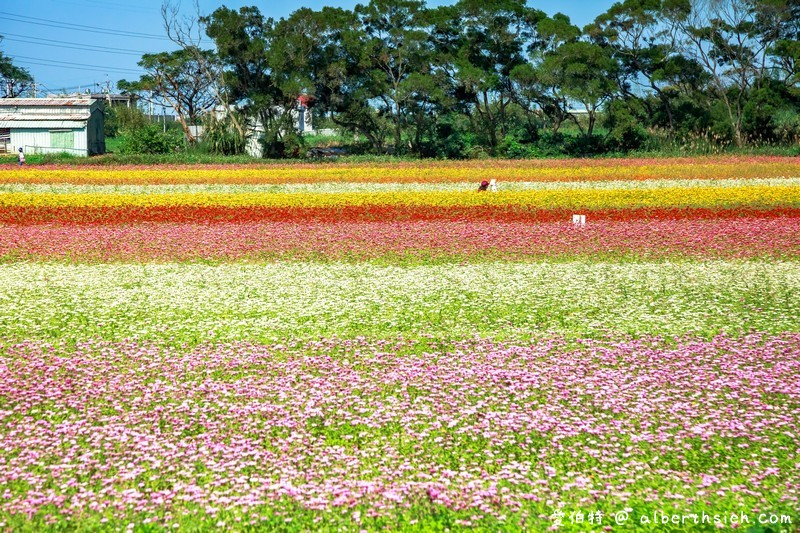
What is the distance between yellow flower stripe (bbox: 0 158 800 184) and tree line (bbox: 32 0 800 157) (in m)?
14.9

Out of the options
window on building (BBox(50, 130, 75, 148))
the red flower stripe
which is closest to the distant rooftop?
window on building (BBox(50, 130, 75, 148))

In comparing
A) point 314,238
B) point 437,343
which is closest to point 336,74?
point 314,238

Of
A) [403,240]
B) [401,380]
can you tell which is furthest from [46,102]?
[401,380]

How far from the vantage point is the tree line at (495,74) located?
204 feet

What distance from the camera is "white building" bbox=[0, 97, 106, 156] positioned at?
6606cm

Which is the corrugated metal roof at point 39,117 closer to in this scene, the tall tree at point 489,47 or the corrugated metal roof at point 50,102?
the corrugated metal roof at point 50,102

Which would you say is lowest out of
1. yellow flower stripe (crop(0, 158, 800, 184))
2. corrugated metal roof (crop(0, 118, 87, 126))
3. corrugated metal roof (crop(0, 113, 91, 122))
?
yellow flower stripe (crop(0, 158, 800, 184))

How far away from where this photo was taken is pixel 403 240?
2102 centimetres

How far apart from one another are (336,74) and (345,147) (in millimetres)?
7956

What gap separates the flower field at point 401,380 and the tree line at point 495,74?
4182 centimetres

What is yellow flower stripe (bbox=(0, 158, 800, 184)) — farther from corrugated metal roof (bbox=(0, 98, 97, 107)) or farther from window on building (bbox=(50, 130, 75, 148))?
corrugated metal roof (bbox=(0, 98, 97, 107))

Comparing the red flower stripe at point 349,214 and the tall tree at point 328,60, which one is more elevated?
the tall tree at point 328,60

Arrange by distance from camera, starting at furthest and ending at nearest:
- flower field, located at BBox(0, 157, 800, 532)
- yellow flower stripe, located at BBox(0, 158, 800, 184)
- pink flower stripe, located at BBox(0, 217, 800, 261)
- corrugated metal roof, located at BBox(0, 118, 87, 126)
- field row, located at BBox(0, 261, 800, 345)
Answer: corrugated metal roof, located at BBox(0, 118, 87, 126) < yellow flower stripe, located at BBox(0, 158, 800, 184) < pink flower stripe, located at BBox(0, 217, 800, 261) < field row, located at BBox(0, 261, 800, 345) < flower field, located at BBox(0, 157, 800, 532)

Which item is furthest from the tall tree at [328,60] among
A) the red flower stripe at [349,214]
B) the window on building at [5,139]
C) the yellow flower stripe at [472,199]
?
the red flower stripe at [349,214]
